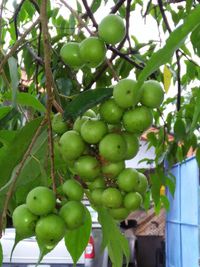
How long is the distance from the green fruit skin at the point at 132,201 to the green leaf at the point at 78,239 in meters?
0.20

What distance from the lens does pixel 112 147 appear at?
2.20 ft

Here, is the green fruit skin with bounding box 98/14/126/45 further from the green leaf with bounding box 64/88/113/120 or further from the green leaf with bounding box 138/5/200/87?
the green leaf with bounding box 138/5/200/87

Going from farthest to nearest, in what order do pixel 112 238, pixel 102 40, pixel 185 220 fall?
pixel 185 220 → pixel 112 238 → pixel 102 40

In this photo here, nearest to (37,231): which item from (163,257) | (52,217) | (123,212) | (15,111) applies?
(52,217)

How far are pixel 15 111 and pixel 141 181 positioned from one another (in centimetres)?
28

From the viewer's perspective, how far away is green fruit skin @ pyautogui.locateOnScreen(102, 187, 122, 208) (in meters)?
0.70

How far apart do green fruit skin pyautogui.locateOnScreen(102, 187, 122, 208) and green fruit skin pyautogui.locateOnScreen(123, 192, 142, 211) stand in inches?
0.6

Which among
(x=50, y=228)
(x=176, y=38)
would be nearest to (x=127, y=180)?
(x=50, y=228)

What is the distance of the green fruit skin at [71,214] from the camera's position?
2.20 ft

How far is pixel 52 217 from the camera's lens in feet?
2.16

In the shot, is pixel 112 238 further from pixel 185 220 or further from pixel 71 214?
pixel 185 220

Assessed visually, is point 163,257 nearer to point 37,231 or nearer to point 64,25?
point 64,25

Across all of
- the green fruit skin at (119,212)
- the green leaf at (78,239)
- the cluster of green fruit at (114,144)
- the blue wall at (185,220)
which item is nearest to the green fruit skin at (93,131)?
the cluster of green fruit at (114,144)

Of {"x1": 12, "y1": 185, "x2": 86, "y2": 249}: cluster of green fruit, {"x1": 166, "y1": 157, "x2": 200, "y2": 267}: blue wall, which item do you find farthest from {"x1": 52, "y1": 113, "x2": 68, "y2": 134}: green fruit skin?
{"x1": 166, "y1": 157, "x2": 200, "y2": 267}: blue wall
